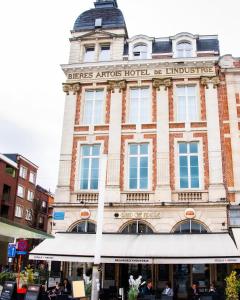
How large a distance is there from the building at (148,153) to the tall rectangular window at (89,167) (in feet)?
0.17

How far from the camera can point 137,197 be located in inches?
704

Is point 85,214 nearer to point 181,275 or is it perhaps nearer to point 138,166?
point 138,166

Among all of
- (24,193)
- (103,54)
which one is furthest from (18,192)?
(103,54)

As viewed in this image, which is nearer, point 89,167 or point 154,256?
point 154,256

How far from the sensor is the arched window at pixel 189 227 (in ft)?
55.8

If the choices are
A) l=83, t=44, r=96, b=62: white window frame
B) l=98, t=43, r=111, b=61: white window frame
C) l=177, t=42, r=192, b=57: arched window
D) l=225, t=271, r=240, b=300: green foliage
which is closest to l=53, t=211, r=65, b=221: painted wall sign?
l=225, t=271, r=240, b=300: green foliage

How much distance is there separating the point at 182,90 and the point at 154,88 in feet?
4.87

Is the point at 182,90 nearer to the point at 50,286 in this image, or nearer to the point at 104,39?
the point at 104,39

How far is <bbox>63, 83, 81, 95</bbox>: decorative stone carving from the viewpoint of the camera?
20.2 m

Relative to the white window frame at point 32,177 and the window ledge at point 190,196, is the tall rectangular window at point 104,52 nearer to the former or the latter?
the window ledge at point 190,196

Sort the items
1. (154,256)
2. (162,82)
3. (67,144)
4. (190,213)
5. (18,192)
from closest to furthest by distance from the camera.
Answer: (154,256) → (190,213) → (67,144) → (162,82) → (18,192)

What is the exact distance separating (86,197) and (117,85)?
6.19m

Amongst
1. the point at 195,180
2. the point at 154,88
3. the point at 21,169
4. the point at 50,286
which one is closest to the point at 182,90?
the point at 154,88

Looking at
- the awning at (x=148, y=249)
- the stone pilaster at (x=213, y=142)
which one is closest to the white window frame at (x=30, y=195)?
the awning at (x=148, y=249)
